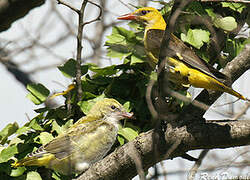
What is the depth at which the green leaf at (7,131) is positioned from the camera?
336cm

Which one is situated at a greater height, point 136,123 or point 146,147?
point 146,147

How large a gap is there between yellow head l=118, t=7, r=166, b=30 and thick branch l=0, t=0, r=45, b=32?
1.88 m

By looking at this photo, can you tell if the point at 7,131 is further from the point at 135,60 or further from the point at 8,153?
the point at 135,60

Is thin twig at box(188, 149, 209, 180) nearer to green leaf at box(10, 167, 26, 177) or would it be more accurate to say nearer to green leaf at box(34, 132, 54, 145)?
green leaf at box(34, 132, 54, 145)

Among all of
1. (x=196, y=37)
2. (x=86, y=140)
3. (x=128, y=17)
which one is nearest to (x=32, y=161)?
(x=86, y=140)

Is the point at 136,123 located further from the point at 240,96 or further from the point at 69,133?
the point at 240,96

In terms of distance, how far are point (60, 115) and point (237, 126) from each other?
1.44 metres

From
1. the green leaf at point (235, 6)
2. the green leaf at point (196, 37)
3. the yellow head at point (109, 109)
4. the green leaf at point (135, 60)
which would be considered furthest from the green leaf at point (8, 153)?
the green leaf at point (235, 6)

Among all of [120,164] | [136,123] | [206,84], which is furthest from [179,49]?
[120,164]

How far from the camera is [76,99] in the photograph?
3.47 meters

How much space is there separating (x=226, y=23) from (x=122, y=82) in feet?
3.11

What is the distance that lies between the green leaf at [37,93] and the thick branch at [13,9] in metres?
1.49

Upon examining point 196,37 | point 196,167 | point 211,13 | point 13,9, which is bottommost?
point 196,167

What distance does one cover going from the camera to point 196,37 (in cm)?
340
